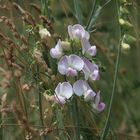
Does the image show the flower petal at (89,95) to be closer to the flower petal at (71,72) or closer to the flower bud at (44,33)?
the flower petal at (71,72)

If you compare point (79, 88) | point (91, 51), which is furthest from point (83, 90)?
point (91, 51)

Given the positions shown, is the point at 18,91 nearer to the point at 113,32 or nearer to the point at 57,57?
the point at 57,57

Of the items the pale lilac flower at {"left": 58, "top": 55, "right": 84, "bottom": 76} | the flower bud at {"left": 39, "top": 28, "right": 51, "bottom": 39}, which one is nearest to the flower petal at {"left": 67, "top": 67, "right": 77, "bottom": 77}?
the pale lilac flower at {"left": 58, "top": 55, "right": 84, "bottom": 76}

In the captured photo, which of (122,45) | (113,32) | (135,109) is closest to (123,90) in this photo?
(135,109)

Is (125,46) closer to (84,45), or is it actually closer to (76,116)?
(84,45)

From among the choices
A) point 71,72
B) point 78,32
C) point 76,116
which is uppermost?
point 78,32
